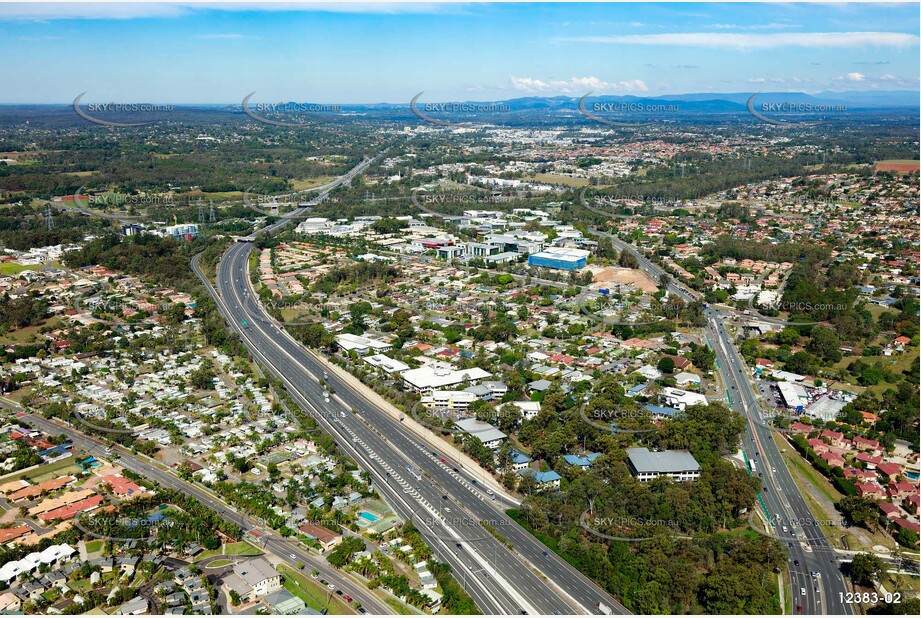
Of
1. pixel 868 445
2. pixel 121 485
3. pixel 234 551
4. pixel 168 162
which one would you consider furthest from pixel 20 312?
pixel 168 162

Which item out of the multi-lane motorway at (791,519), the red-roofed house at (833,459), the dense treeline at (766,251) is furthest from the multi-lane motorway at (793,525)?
the dense treeline at (766,251)

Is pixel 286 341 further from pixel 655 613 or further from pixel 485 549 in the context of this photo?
pixel 655 613

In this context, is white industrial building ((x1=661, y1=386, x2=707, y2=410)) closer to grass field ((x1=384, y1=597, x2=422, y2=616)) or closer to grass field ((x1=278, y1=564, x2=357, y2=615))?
grass field ((x1=384, y1=597, x2=422, y2=616))

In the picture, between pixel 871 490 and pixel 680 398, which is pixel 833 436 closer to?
pixel 871 490

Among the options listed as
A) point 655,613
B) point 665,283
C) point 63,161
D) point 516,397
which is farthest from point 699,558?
point 63,161

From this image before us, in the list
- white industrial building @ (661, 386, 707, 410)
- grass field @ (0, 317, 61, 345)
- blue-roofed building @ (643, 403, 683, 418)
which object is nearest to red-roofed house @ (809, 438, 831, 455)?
white industrial building @ (661, 386, 707, 410)

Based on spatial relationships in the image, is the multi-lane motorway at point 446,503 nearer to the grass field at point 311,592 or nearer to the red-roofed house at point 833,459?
the grass field at point 311,592
